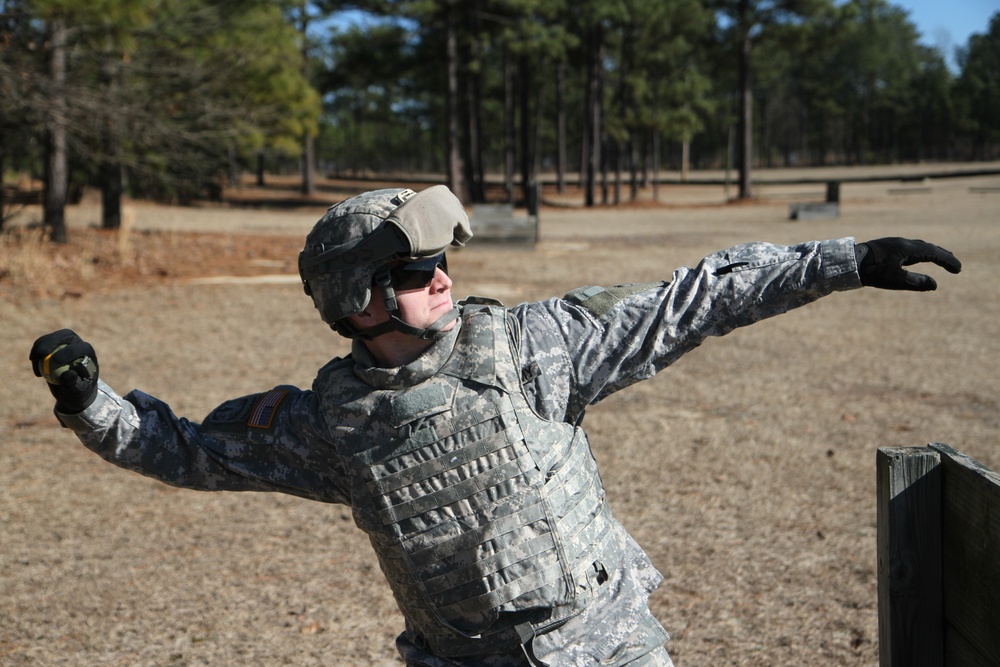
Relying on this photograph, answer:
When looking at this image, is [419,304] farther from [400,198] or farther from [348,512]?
[348,512]

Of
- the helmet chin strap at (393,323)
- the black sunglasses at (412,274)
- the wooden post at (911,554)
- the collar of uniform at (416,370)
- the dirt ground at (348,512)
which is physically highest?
the black sunglasses at (412,274)

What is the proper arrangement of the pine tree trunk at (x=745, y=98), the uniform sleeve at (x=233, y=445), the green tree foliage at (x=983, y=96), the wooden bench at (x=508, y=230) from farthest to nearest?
the green tree foliage at (x=983, y=96) → the pine tree trunk at (x=745, y=98) → the wooden bench at (x=508, y=230) → the uniform sleeve at (x=233, y=445)

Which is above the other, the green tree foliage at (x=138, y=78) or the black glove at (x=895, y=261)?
the green tree foliage at (x=138, y=78)

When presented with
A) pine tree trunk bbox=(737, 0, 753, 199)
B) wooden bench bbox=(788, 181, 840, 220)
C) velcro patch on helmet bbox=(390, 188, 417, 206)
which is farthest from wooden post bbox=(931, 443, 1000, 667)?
pine tree trunk bbox=(737, 0, 753, 199)

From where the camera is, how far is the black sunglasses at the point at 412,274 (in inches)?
76.9

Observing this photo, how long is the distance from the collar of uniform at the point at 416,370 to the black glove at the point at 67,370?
22.0 inches

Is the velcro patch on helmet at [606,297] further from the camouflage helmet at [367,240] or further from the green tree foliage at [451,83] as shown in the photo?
the green tree foliage at [451,83]

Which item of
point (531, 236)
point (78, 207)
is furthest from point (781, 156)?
point (531, 236)

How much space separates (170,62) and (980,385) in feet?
47.2

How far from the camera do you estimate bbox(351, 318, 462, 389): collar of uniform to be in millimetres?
1954

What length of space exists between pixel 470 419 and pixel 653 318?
44cm

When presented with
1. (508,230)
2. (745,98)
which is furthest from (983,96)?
(508,230)

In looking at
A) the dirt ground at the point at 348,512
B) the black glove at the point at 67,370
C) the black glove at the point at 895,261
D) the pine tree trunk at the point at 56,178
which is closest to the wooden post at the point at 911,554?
the black glove at the point at 895,261

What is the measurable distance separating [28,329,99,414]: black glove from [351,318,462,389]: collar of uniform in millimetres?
560
